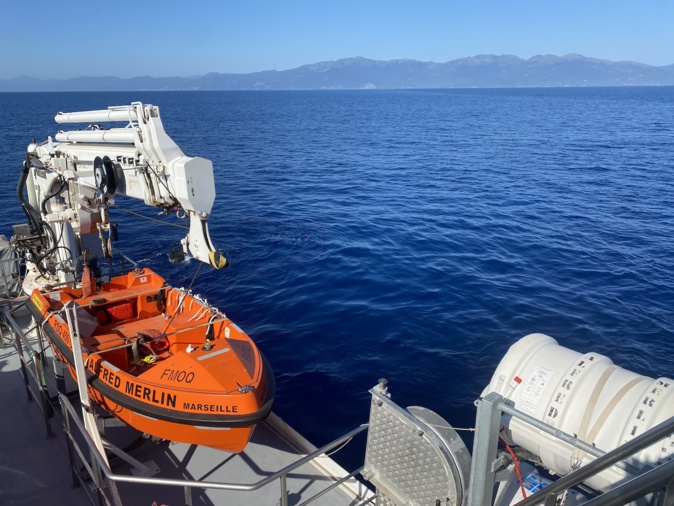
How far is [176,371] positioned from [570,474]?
5132mm

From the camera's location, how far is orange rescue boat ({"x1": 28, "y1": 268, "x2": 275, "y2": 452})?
19.1 feet

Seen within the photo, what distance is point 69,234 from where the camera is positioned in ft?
31.9

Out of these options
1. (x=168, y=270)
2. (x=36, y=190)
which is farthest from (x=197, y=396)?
(x=168, y=270)

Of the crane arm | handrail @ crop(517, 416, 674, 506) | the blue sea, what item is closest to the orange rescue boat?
the crane arm

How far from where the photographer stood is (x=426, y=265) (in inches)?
652

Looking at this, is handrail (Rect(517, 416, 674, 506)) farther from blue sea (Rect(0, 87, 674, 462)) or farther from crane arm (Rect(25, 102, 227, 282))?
blue sea (Rect(0, 87, 674, 462))

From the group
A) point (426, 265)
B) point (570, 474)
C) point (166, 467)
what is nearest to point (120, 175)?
point (166, 467)

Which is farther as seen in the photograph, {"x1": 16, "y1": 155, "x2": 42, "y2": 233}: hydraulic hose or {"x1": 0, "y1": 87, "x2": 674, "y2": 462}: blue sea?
{"x1": 0, "y1": 87, "x2": 674, "y2": 462}: blue sea

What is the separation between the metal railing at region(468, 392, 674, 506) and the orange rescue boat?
10.9ft

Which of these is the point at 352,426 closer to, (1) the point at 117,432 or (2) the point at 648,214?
(1) the point at 117,432

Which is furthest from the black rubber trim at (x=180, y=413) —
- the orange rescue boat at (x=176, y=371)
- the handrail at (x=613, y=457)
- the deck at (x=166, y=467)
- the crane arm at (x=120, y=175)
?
the handrail at (x=613, y=457)

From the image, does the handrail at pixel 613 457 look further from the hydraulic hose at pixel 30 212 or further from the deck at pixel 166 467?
the hydraulic hose at pixel 30 212

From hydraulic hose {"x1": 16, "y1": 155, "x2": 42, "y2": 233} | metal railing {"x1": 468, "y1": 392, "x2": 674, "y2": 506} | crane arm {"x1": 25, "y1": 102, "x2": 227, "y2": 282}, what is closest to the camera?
metal railing {"x1": 468, "y1": 392, "x2": 674, "y2": 506}

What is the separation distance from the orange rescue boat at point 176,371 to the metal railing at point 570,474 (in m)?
3.31
